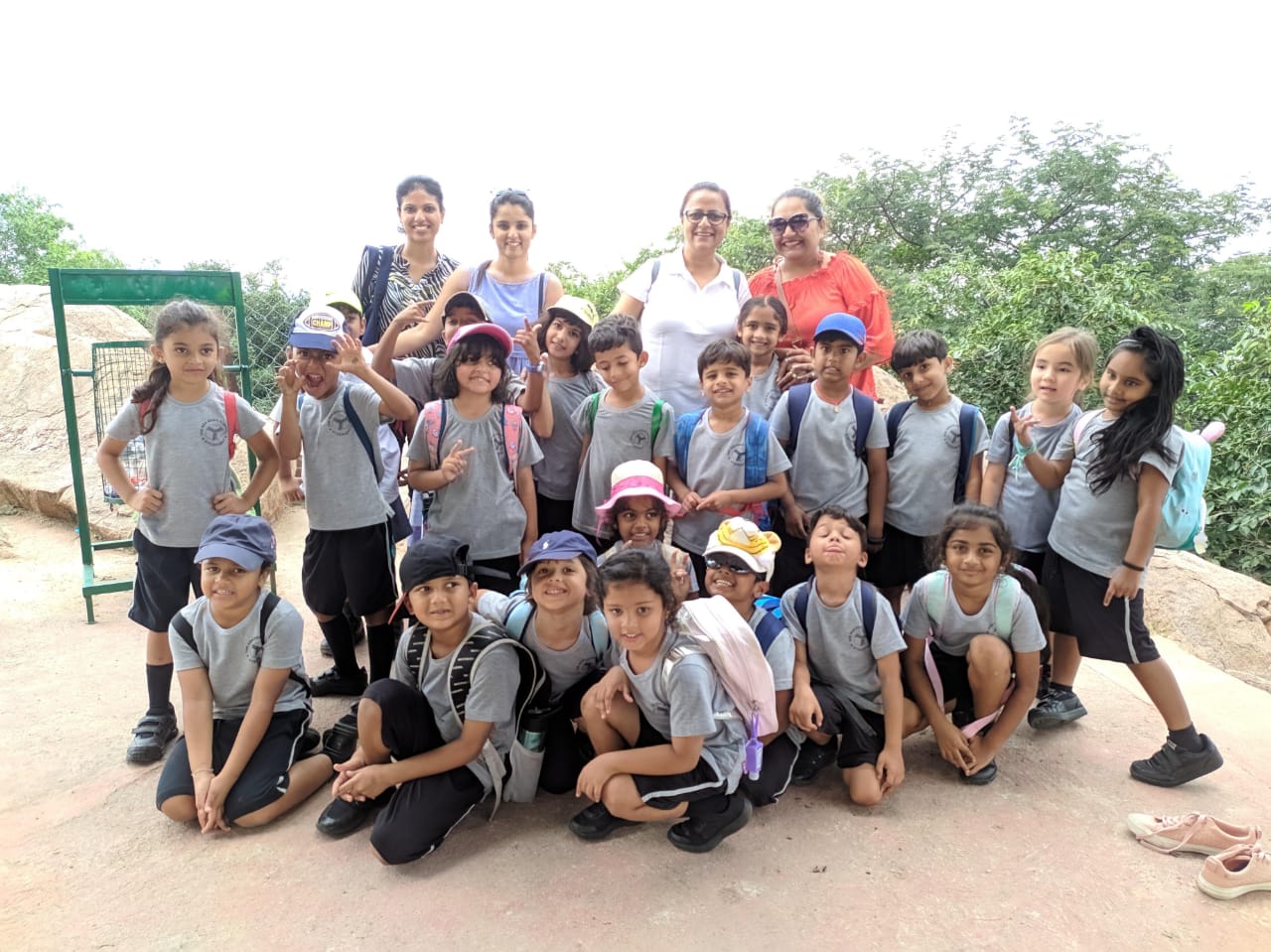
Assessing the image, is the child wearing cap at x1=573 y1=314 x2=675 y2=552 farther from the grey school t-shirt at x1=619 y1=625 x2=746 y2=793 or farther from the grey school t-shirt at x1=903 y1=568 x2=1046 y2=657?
the grey school t-shirt at x1=903 y1=568 x2=1046 y2=657

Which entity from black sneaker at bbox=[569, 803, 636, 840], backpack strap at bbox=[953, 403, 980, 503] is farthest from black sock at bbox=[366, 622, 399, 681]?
backpack strap at bbox=[953, 403, 980, 503]

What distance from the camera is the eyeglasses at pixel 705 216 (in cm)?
372

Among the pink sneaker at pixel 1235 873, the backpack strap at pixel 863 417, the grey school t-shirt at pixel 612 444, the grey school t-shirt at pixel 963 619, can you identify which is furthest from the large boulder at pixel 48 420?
the pink sneaker at pixel 1235 873

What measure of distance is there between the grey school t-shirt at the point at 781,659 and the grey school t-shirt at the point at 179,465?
2.15 meters

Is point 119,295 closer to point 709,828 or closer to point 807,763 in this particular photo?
point 709,828

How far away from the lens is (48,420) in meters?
6.97

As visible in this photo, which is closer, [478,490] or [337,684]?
[478,490]

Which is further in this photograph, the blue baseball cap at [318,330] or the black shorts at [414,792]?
the blue baseball cap at [318,330]

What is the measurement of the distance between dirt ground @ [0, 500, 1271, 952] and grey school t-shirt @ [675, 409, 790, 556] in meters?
1.04

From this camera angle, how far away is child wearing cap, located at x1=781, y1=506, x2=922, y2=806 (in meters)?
2.77

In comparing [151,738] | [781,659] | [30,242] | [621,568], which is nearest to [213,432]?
[151,738]

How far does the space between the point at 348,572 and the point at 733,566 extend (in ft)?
5.26

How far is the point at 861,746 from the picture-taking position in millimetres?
2799

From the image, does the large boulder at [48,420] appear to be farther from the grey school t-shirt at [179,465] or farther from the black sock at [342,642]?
the black sock at [342,642]
